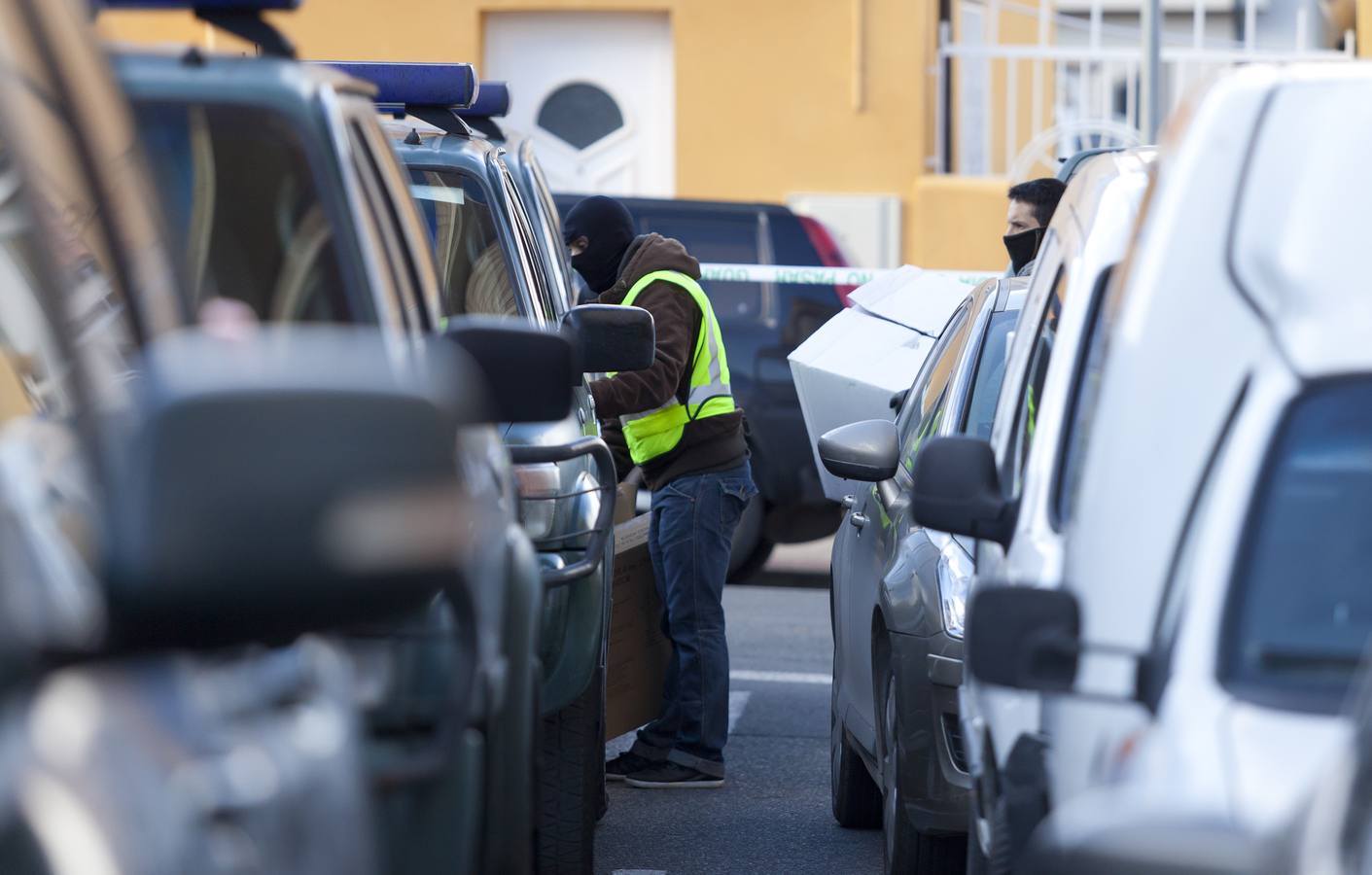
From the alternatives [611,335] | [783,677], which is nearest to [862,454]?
[611,335]

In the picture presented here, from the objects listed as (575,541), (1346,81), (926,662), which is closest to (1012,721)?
(1346,81)

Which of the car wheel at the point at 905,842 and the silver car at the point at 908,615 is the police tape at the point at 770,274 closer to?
the silver car at the point at 908,615

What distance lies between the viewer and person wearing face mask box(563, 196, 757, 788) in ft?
23.6

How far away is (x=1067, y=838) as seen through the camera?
243 centimetres

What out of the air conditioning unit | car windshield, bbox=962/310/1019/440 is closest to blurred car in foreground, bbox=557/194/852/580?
the air conditioning unit

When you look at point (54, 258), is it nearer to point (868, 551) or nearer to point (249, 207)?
point (249, 207)

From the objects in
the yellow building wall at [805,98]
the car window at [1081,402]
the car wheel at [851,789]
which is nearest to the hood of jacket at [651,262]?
the car wheel at [851,789]

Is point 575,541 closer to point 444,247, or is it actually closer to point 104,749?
point 444,247

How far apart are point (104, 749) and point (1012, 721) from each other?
2.01 meters

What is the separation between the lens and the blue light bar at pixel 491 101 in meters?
7.46

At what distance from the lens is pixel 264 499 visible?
1.92 meters

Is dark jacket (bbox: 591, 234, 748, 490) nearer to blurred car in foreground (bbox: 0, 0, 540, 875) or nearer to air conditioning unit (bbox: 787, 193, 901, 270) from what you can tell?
blurred car in foreground (bbox: 0, 0, 540, 875)

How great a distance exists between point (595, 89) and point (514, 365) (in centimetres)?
1364

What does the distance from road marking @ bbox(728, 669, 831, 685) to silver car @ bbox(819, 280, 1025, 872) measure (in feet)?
7.60
